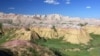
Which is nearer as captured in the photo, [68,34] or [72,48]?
[72,48]

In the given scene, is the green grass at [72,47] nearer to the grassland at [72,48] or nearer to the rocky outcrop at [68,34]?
the grassland at [72,48]

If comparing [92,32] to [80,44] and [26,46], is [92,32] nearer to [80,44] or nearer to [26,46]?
[80,44]

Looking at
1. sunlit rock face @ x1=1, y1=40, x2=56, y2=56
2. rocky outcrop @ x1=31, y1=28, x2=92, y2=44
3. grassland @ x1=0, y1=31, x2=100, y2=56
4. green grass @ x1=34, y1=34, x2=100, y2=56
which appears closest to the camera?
sunlit rock face @ x1=1, y1=40, x2=56, y2=56

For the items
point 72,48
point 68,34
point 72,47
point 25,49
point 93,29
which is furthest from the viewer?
point 93,29

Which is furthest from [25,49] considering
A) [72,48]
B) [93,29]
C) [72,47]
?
[93,29]

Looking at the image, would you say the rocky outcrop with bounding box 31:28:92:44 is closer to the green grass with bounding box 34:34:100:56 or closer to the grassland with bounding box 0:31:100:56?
the grassland with bounding box 0:31:100:56

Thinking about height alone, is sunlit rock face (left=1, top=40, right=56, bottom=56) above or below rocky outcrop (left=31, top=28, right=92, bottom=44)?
above

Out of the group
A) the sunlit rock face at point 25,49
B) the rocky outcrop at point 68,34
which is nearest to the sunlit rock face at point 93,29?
the rocky outcrop at point 68,34

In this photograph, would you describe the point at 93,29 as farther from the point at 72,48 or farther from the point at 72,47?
the point at 72,48

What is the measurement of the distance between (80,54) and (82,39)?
30.4 metres

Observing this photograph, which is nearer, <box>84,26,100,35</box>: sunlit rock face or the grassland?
the grassland

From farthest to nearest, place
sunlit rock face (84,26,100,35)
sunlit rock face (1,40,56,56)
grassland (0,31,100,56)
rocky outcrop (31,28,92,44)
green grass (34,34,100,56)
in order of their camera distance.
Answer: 1. sunlit rock face (84,26,100,35)
2. rocky outcrop (31,28,92,44)
3. grassland (0,31,100,56)
4. green grass (34,34,100,56)
5. sunlit rock face (1,40,56,56)

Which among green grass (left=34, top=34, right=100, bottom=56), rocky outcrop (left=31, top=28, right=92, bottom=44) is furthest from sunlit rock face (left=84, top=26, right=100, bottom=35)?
green grass (left=34, top=34, right=100, bottom=56)

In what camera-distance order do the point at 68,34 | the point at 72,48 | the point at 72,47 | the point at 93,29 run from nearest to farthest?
1. the point at 72,48
2. the point at 72,47
3. the point at 68,34
4. the point at 93,29
